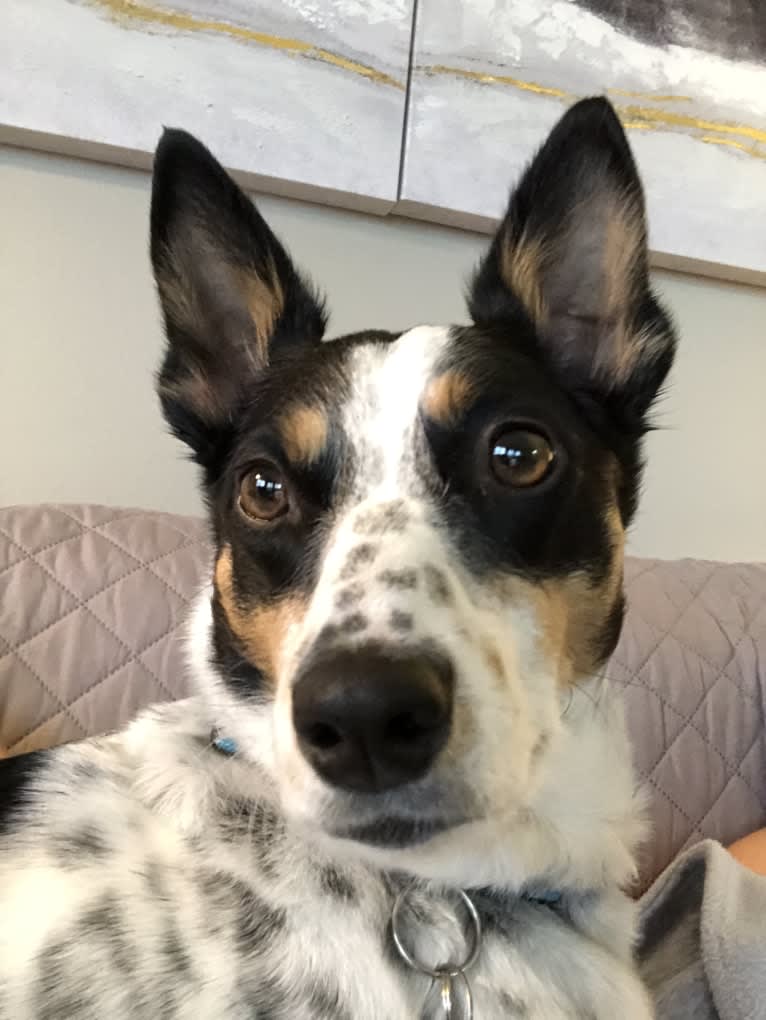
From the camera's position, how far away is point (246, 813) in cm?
129

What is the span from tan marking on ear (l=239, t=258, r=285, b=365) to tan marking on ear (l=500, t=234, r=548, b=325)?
1.39 feet

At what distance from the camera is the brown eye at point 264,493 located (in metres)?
1.34

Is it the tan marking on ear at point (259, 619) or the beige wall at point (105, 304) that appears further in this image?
the beige wall at point (105, 304)

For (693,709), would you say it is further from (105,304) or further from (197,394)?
(105,304)

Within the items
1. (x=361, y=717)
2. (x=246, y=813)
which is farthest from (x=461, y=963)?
(x=361, y=717)

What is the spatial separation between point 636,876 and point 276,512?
86cm

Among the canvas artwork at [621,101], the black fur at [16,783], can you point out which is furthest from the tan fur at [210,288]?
the canvas artwork at [621,101]

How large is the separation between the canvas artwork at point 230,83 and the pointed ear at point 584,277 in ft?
4.31

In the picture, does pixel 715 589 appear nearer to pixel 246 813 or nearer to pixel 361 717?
pixel 246 813

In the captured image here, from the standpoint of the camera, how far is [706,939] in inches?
68.4

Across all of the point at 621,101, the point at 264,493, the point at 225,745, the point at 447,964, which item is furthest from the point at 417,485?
the point at 621,101

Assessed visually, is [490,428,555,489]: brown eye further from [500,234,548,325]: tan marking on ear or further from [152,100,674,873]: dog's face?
[500,234,548,325]: tan marking on ear

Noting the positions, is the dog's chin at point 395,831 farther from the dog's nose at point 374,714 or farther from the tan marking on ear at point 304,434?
the tan marking on ear at point 304,434

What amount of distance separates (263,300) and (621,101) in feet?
6.52
